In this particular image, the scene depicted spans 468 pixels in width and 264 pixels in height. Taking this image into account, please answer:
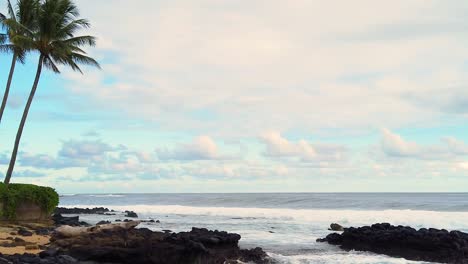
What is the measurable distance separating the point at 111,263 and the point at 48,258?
188 cm

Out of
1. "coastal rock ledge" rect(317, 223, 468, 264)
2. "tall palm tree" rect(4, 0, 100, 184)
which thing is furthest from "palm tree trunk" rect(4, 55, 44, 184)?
"coastal rock ledge" rect(317, 223, 468, 264)

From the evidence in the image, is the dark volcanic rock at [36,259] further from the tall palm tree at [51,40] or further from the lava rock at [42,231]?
the tall palm tree at [51,40]

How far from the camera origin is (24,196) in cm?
2348

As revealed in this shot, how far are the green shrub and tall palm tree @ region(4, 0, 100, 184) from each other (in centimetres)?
258

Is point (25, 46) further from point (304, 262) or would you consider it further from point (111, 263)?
point (304, 262)

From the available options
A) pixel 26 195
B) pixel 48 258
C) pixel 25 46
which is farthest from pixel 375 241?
pixel 25 46

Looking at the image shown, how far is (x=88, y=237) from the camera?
15.5 m

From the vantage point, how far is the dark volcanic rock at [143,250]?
45.9ft

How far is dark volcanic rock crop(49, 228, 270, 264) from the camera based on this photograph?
551 inches

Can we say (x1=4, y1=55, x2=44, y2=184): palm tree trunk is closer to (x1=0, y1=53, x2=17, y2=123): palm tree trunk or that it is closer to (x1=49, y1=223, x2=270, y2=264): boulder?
(x1=0, y1=53, x2=17, y2=123): palm tree trunk

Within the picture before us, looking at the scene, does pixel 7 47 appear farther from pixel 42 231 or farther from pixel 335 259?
pixel 335 259

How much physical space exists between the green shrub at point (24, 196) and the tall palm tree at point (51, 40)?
258cm

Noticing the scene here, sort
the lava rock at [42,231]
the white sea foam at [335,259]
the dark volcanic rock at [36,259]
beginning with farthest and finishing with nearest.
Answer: the lava rock at [42,231] → the white sea foam at [335,259] → the dark volcanic rock at [36,259]

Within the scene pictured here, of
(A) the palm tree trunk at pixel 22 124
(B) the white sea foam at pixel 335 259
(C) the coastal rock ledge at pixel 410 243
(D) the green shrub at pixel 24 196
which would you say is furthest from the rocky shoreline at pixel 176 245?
(A) the palm tree trunk at pixel 22 124
